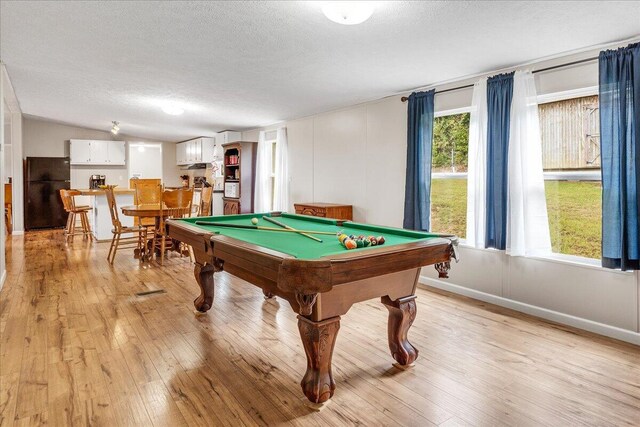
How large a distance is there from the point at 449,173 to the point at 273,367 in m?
2.87

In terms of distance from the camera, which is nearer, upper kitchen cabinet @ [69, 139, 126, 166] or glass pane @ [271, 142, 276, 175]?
glass pane @ [271, 142, 276, 175]

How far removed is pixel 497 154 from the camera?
350 cm

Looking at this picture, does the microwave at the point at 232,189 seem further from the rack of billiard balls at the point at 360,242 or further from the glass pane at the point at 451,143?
the rack of billiard balls at the point at 360,242

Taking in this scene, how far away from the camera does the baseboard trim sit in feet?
9.25

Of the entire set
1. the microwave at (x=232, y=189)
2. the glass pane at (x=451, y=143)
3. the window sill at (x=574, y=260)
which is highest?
the glass pane at (x=451, y=143)

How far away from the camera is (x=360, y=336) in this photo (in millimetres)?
2855

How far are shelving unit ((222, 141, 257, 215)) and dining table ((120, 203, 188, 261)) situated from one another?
1.88 meters

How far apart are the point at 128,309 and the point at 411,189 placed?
3092 millimetres

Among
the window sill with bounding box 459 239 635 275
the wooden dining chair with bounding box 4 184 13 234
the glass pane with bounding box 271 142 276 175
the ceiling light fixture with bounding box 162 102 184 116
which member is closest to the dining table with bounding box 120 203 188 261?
the ceiling light fixture with bounding box 162 102 184 116

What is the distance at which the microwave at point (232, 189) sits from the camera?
7.58 meters

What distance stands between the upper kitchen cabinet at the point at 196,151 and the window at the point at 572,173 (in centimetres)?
690

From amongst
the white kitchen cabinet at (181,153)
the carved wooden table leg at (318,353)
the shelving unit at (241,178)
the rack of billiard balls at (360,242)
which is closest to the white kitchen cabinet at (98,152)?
the white kitchen cabinet at (181,153)

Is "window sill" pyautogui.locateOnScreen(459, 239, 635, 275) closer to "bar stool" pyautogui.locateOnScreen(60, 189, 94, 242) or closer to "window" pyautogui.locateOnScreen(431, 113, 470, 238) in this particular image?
"window" pyautogui.locateOnScreen(431, 113, 470, 238)

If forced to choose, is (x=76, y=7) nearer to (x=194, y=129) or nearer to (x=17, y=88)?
(x=17, y=88)
